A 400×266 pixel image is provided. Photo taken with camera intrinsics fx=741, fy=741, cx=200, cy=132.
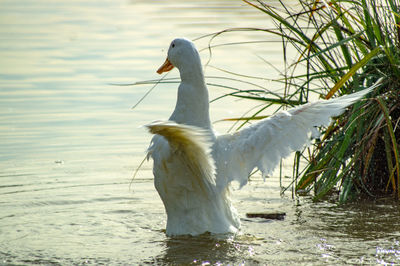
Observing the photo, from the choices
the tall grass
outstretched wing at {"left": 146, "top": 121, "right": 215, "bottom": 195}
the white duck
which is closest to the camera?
outstretched wing at {"left": 146, "top": 121, "right": 215, "bottom": 195}

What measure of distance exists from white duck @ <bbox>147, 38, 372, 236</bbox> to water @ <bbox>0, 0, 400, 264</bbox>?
192mm

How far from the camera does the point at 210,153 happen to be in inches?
198

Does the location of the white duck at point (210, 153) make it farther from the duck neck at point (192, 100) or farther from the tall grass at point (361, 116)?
the tall grass at point (361, 116)

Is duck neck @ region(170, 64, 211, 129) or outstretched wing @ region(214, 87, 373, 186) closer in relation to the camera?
outstretched wing @ region(214, 87, 373, 186)

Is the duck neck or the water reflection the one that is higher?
the duck neck

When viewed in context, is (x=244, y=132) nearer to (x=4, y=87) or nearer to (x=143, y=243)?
(x=143, y=243)

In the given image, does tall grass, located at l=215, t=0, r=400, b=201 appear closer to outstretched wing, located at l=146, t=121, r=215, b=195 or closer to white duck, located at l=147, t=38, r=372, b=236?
white duck, located at l=147, t=38, r=372, b=236

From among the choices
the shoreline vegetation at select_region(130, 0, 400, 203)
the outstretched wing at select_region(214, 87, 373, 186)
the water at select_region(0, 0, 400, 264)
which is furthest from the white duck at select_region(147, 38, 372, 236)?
the shoreline vegetation at select_region(130, 0, 400, 203)

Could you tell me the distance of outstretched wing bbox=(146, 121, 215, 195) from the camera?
419 cm

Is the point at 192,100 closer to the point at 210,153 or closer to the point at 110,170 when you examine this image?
the point at 210,153

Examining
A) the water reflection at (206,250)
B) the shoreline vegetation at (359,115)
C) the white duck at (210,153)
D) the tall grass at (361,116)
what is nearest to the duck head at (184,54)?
the white duck at (210,153)

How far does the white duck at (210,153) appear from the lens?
4.95m

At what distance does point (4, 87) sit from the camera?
952cm

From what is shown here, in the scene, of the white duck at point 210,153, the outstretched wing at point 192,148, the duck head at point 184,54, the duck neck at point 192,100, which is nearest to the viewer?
the outstretched wing at point 192,148
